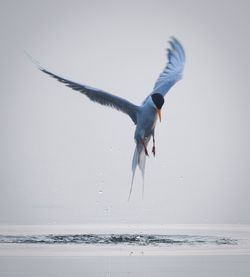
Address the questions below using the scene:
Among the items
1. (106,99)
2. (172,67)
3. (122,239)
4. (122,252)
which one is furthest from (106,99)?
(122,252)

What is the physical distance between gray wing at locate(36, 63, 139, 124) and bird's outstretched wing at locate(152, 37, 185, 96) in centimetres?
64

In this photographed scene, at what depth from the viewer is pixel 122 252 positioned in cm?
1302

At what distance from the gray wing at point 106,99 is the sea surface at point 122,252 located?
81.9 inches

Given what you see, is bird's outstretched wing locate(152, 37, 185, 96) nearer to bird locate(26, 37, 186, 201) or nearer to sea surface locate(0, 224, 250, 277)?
bird locate(26, 37, 186, 201)

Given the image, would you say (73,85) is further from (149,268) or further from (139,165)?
(149,268)

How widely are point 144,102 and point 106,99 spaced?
626 millimetres

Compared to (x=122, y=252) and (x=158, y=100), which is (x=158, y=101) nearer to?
(x=158, y=100)

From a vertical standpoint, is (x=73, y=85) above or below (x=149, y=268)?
above

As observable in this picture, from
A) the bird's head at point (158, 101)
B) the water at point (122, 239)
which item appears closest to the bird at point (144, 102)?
the bird's head at point (158, 101)

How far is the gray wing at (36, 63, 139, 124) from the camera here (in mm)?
14820

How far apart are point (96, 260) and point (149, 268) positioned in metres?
0.98

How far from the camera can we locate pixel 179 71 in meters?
16.3

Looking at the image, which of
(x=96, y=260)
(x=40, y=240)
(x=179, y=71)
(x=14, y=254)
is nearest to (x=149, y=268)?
(x=96, y=260)

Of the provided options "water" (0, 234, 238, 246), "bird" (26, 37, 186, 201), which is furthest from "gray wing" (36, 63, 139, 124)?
"water" (0, 234, 238, 246)
